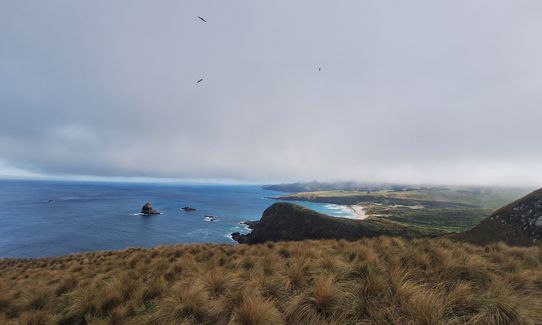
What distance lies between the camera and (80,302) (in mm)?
6539

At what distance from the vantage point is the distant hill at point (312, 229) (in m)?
81.9

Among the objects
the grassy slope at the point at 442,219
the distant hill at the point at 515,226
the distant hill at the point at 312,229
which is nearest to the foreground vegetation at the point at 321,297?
the distant hill at the point at 515,226

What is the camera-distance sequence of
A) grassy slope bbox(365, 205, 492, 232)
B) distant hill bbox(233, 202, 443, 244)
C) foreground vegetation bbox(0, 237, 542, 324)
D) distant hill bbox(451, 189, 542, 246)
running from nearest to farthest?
foreground vegetation bbox(0, 237, 542, 324)
distant hill bbox(451, 189, 542, 246)
distant hill bbox(233, 202, 443, 244)
grassy slope bbox(365, 205, 492, 232)

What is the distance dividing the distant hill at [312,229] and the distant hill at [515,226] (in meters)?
39.3

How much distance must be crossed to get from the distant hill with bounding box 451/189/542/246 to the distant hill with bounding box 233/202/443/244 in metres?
39.3

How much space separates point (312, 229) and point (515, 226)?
2189 inches

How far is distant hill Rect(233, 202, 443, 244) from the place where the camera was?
8188 cm

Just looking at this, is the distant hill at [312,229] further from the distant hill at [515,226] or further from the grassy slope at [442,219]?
the grassy slope at [442,219]

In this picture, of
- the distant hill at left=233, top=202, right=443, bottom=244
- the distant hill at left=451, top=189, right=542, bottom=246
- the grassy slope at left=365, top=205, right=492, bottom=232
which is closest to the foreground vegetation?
the distant hill at left=451, top=189, right=542, bottom=246

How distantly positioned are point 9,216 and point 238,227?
101260 millimetres

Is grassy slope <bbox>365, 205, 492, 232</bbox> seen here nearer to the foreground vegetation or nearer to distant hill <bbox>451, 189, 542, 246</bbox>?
distant hill <bbox>451, 189, 542, 246</bbox>

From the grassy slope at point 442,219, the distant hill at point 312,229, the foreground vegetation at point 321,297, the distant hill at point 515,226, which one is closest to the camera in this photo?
the foreground vegetation at point 321,297

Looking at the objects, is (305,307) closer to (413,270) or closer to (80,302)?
(413,270)

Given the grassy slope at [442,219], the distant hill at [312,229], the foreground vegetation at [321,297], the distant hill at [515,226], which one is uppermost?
the foreground vegetation at [321,297]
